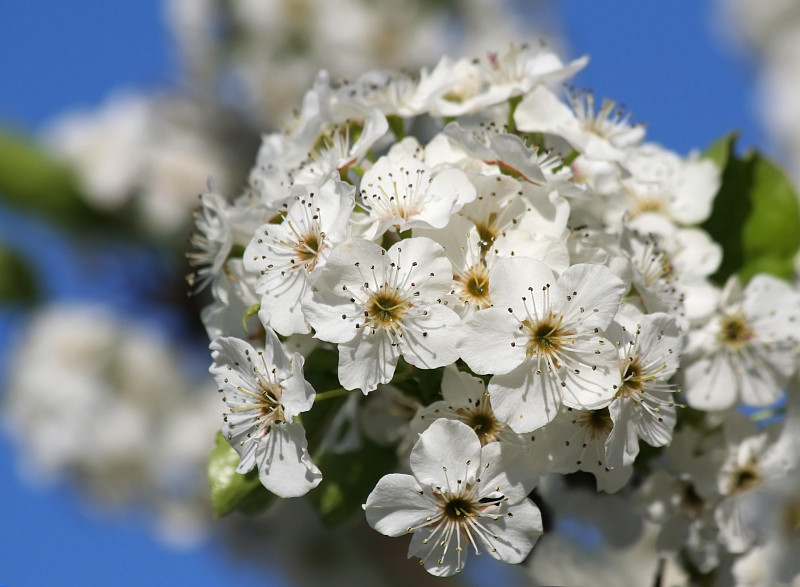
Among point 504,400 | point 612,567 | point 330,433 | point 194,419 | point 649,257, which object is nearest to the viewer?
point 504,400

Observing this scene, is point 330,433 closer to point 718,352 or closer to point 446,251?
point 446,251

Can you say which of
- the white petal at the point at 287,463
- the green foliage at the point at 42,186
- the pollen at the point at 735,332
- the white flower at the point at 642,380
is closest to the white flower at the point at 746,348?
the pollen at the point at 735,332

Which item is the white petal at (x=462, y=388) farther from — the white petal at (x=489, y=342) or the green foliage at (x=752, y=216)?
the green foliage at (x=752, y=216)

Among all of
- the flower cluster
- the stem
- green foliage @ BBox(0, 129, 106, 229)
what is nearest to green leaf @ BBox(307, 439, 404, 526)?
the flower cluster

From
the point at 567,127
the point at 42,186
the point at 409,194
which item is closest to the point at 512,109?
the point at 567,127

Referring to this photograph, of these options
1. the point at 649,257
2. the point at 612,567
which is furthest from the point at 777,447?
the point at 612,567

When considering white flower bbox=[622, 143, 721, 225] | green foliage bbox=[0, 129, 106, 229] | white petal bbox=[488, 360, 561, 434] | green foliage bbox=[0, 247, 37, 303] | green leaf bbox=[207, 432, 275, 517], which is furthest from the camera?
green foliage bbox=[0, 247, 37, 303]

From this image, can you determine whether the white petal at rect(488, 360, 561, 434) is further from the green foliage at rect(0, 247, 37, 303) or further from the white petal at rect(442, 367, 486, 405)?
the green foliage at rect(0, 247, 37, 303)
